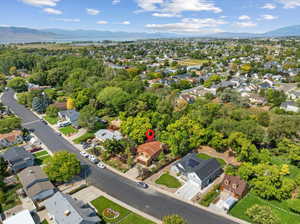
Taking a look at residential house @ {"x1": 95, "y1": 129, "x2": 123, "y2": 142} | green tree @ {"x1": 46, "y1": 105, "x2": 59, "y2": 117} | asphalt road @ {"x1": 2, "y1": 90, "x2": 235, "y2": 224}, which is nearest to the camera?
asphalt road @ {"x1": 2, "y1": 90, "x2": 235, "y2": 224}

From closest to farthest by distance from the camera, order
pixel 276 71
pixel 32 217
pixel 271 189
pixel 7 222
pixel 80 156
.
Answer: pixel 7 222
pixel 32 217
pixel 271 189
pixel 80 156
pixel 276 71

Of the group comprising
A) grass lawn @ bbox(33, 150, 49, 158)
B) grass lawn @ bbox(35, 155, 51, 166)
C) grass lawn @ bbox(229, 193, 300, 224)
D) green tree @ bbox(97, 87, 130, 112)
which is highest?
green tree @ bbox(97, 87, 130, 112)

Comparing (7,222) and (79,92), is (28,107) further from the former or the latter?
(7,222)

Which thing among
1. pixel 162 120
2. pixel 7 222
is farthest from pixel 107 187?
pixel 162 120

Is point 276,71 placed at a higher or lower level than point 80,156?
higher

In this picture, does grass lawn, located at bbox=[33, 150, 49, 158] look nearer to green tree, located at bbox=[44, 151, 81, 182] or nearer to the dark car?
green tree, located at bbox=[44, 151, 81, 182]

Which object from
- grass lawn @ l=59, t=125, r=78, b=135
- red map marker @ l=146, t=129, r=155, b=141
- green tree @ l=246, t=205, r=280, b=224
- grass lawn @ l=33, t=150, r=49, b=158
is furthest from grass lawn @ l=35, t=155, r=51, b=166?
green tree @ l=246, t=205, r=280, b=224
